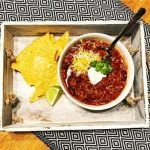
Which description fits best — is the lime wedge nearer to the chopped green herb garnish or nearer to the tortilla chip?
the tortilla chip

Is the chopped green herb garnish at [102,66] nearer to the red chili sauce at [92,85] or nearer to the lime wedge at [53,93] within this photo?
the red chili sauce at [92,85]

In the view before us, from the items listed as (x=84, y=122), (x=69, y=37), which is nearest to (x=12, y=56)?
(x=69, y=37)

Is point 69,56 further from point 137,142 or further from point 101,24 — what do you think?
point 137,142

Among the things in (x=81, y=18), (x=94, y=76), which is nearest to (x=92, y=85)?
(x=94, y=76)

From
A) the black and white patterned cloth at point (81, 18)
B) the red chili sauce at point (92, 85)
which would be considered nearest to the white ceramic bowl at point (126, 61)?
the red chili sauce at point (92, 85)

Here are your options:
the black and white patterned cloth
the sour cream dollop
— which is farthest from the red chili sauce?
the black and white patterned cloth
